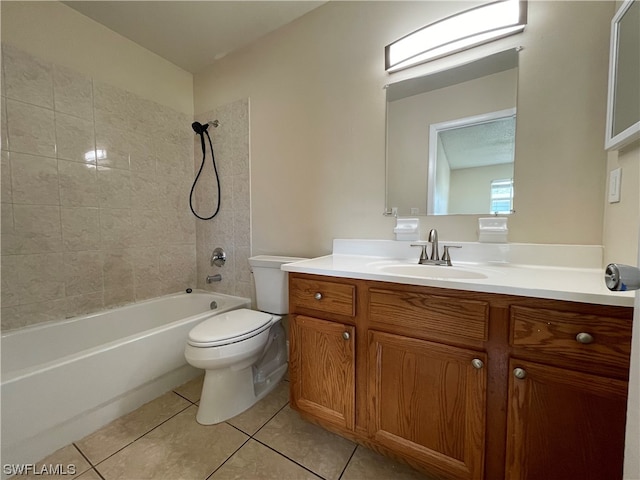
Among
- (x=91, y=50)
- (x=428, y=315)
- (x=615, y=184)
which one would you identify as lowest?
(x=428, y=315)

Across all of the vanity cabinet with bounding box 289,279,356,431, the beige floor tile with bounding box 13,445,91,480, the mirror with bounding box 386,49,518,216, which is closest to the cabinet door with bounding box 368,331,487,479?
the vanity cabinet with bounding box 289,279,356,431

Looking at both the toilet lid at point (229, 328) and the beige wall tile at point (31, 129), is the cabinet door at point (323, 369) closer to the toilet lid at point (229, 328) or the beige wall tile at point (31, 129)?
the toilet lid at point (229, 328)

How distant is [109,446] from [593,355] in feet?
6.19

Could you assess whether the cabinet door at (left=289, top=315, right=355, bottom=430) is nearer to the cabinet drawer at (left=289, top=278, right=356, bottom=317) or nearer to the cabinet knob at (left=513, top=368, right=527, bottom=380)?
the cabinet drawer at (left=289, top=278, right=356, bottom=317)

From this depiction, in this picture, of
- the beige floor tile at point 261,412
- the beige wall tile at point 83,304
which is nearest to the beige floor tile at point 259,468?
the beige floor tile at point 261,412

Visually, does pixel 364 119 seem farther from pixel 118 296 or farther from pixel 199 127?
pixel 118 296

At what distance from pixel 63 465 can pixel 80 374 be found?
0.35 meters

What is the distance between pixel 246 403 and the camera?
1418 millimetres

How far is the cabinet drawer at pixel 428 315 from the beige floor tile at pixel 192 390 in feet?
4.13

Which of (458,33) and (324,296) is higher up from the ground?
(458,33)

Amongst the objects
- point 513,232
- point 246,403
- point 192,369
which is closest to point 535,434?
point 513,232

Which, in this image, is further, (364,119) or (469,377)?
(364,119)

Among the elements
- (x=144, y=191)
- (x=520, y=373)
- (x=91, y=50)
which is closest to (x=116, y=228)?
(x=144, y=191)

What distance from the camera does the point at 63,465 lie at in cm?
107
